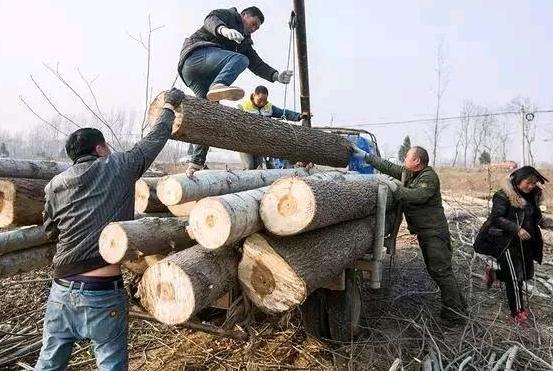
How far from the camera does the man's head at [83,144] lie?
290 cm

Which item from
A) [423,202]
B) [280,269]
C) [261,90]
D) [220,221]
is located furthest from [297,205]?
[261,90]

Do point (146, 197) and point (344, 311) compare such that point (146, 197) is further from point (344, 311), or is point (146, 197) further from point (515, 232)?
point (515, 232)

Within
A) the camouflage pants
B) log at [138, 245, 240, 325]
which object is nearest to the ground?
the camouflage pants

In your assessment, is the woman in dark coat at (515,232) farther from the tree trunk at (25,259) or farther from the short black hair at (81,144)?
the tree trunk at (25,259)

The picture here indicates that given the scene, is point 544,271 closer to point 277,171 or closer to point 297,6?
point 277,171

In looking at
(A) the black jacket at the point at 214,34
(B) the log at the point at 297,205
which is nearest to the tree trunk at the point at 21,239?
(B) the log at the point at 297,205

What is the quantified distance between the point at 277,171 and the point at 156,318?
255 cm

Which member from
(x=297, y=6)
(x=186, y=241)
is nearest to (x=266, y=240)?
(x=186, y=241)

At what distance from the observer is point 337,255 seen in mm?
3385

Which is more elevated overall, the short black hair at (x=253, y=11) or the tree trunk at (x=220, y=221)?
the short black hair at (x=253, y=11)

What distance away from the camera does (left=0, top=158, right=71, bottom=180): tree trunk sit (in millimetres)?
4234

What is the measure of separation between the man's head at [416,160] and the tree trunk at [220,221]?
2.90 meters

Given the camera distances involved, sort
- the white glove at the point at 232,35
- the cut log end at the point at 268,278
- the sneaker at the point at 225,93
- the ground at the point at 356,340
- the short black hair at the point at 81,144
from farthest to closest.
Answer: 1. the white glove at the point at 232,35
2. the sneaker at the point at 225,93
3. the ground at the point at 356,340
4. the short black hair at the point at 81,144
5. the cut log end at the point at 268,278

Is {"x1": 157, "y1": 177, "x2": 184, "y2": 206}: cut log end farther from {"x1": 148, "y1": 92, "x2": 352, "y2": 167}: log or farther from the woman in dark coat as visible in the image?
the woman in dark coat
